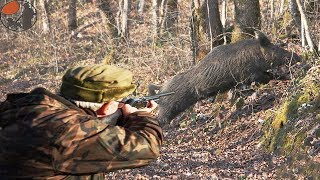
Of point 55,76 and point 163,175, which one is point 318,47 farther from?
point 55,76

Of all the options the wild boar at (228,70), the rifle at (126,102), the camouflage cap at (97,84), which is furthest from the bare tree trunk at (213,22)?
the camouflage cap at (97,84)

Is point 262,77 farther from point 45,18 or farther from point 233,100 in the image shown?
point 45,18

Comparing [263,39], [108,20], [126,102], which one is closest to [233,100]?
[263,39]

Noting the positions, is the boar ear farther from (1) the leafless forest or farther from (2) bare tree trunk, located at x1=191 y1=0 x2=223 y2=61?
(2) bare tree trunk, located at x1=191 y1=0 x2=223 y2=61

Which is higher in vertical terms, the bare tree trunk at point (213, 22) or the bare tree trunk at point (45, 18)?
the bare tree trunk at point (213, 22)

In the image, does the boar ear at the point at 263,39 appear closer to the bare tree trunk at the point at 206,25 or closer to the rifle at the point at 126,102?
the bare tree trunk at the point at 206,25

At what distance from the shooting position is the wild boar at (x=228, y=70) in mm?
11156

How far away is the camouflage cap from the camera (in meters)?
2.70

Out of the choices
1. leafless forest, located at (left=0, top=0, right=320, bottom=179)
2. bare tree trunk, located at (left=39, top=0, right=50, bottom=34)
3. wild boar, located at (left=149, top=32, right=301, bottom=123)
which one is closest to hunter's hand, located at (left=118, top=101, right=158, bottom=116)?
leafless forest, located at (left=0, top=0, right=320, bottom=179)

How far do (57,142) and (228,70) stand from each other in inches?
356

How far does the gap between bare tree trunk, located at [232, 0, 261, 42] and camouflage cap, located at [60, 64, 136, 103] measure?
9580 millimetres

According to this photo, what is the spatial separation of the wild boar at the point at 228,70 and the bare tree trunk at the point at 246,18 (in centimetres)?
98

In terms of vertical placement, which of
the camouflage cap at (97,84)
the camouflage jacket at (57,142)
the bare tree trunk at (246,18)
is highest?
Answer: the camouflage cap at (97,84)

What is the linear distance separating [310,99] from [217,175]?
1793 millimetres
